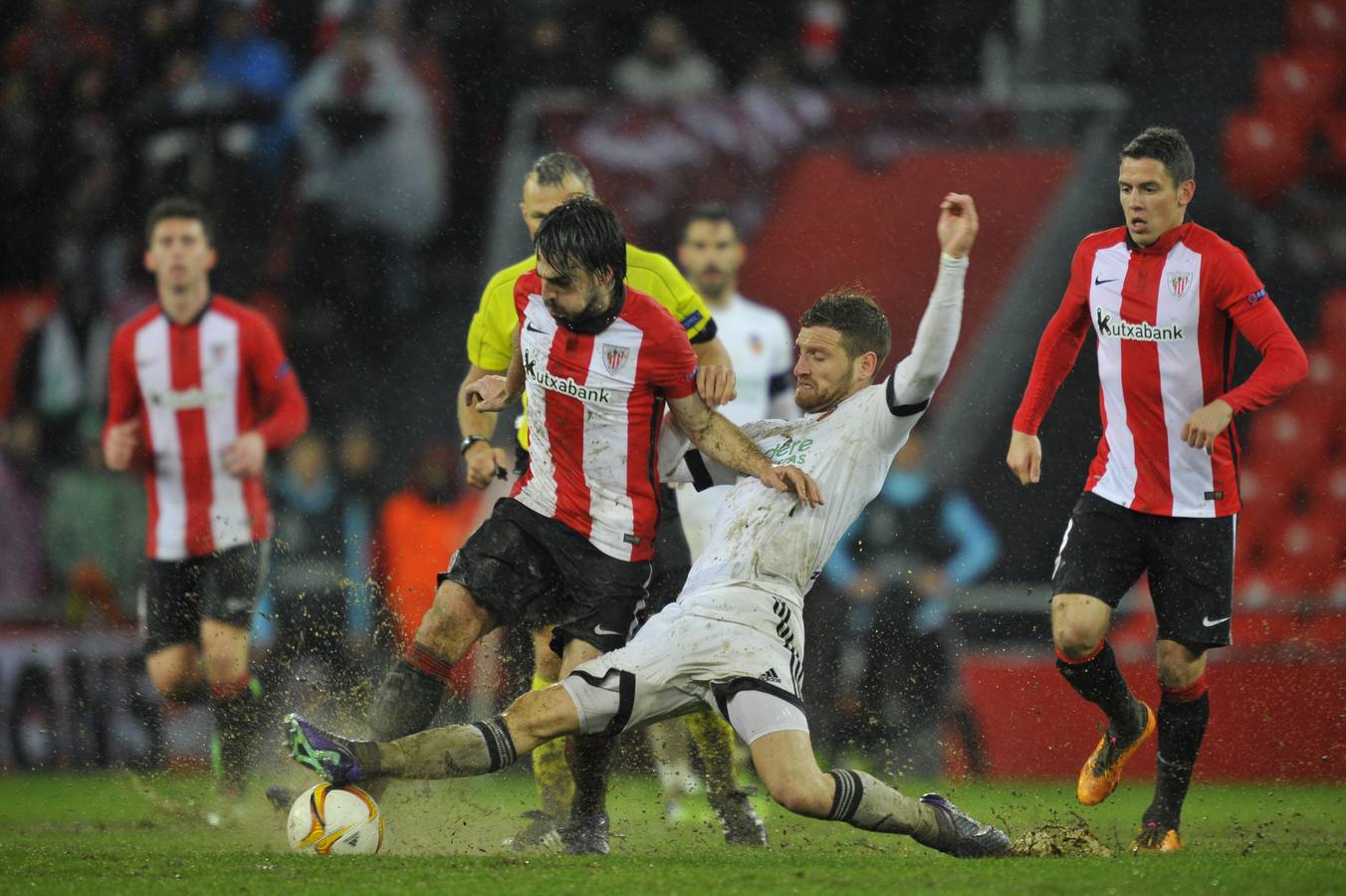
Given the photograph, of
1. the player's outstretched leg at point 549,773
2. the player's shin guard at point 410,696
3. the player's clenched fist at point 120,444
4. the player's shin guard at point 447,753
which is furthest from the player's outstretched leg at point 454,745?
the player's clenched fist at point 120,444

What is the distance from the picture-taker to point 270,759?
6.72 metres

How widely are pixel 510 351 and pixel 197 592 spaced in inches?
84.3

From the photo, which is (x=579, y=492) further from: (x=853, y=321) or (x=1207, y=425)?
(x=1207, y=425)

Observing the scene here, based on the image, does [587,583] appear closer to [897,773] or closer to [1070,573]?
[1070,573]

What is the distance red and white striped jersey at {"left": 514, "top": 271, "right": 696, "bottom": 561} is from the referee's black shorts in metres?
1.49

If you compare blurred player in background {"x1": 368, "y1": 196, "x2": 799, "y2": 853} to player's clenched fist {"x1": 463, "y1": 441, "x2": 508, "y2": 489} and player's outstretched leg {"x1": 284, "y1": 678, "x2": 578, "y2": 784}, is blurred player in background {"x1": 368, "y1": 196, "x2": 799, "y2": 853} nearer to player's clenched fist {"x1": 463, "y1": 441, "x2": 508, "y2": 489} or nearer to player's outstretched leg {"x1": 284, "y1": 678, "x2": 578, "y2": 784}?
player's clenched fist {"x1": 463, "y1": 441, "x2": 508, "y2": 489}

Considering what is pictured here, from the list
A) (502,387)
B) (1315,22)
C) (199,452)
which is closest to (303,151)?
(199,452)

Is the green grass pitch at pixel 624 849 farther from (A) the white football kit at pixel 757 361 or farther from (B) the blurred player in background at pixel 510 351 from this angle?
(A) the white football kit at pixel 757 361

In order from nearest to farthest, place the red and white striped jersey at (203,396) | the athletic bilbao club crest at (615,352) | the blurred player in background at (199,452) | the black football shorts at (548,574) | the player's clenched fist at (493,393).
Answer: the athletic bilbao club crest at (615,352), the black football shorts at (548,574), the player's clenched fist at (493,393), the blurred player in background at (199,452), the red and white striped jersey at (203,396)

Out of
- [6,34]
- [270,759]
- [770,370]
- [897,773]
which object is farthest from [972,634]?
[6,34]

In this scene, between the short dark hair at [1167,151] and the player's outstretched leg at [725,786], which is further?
the player's outstretched leg at [725,786]

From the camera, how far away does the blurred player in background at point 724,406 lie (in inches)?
235

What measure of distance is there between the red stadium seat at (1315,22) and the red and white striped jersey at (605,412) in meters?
5.97

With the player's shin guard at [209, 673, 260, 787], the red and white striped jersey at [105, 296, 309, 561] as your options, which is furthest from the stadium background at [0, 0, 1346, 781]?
the player's shin guard at [209, 673, 260, 787]
